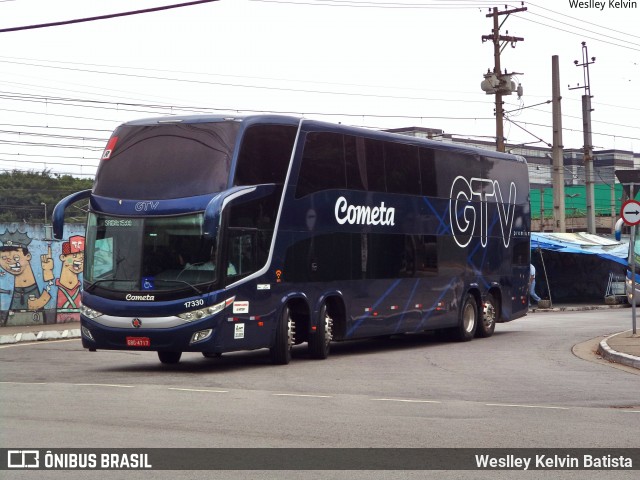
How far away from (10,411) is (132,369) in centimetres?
619

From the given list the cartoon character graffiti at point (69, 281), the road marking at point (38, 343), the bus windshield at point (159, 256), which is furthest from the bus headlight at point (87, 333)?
the cartoon character graffiti at point (69, 281)

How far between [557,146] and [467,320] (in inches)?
927

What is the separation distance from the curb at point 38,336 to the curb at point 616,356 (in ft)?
44.4

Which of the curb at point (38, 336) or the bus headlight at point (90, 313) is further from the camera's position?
the curb at point (38, 336)

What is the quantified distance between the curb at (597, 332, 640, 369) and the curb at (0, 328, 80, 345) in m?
13.5

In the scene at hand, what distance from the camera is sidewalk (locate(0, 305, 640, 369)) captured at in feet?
60.7

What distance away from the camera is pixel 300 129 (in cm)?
1811

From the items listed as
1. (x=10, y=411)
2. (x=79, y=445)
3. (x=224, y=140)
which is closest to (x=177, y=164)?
(x=224, y=140)

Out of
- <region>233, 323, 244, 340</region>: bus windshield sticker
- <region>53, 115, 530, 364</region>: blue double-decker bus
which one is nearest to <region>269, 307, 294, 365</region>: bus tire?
<region>53, 115, 530, 364</region>: blue double-decker bus

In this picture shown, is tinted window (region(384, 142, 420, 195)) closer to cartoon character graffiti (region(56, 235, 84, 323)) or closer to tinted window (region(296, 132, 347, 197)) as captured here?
tinted window (region(296, 132, 347, 197))

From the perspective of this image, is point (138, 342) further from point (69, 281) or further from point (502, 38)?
point (502, 38)

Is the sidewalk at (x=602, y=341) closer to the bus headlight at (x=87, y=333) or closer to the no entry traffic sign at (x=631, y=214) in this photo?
the no entry traffic sign at (x=631, y=214)

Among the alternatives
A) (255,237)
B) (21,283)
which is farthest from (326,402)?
(21,283)

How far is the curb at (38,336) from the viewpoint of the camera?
2480 centimetres
